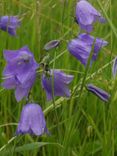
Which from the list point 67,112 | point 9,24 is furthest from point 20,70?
point 67,112

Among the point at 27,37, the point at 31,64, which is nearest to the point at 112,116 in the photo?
the point at 31,64

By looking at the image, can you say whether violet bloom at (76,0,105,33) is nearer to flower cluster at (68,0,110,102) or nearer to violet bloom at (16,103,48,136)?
flower cluster at (68,0,110,102)

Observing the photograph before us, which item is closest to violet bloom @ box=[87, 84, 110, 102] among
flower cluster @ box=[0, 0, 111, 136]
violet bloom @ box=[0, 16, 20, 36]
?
flower cluster @ box=[0, 0, 111, 136]

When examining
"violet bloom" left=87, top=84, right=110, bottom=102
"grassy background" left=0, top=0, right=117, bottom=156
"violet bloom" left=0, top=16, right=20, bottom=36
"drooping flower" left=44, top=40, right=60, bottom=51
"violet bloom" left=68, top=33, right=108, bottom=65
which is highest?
"drooping flower" left=44, top=40, right=60, bottom=51

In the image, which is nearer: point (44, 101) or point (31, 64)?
point (31, 64)

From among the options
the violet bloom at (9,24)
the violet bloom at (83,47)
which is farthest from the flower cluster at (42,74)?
the violet bloom at (9,24)

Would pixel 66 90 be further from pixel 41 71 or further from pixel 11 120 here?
pixel 11 120
